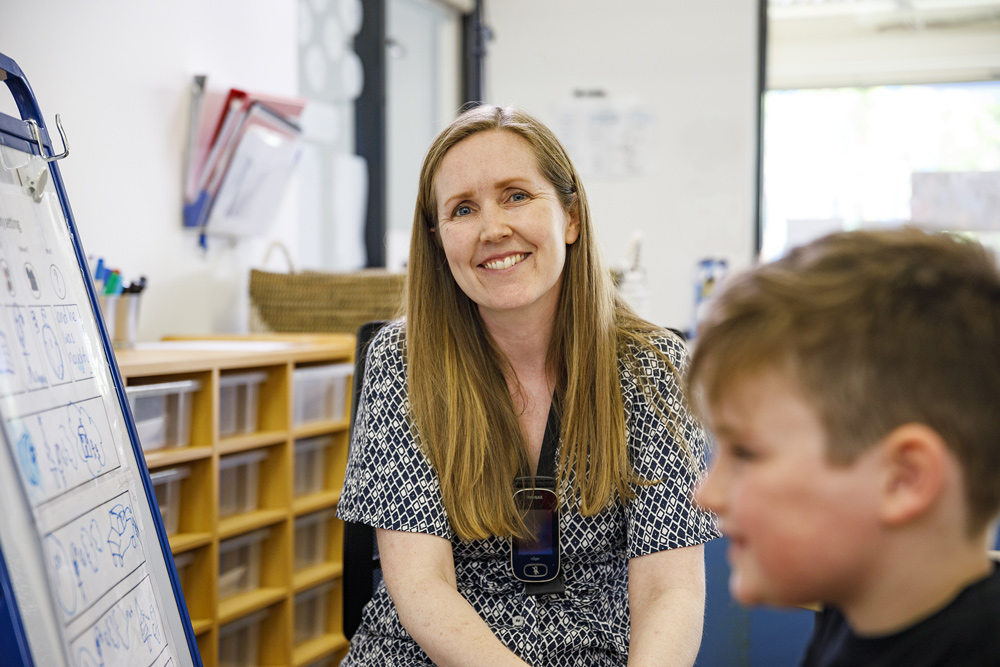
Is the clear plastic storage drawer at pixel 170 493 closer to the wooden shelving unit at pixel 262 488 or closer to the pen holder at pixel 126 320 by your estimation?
the wooden shelving unit at pixel 262 488

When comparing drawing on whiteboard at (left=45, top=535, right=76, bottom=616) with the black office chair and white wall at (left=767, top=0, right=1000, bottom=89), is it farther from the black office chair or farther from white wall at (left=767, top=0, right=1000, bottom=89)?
white wall at (left=767, top=0, right=1000, bottom=89)

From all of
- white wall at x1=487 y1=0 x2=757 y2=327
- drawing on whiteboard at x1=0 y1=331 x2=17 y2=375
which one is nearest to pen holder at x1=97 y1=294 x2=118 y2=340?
drawing on whiteboard at x1=0 y1=331 x2=17 y2=375

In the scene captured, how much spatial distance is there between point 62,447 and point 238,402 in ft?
3.09

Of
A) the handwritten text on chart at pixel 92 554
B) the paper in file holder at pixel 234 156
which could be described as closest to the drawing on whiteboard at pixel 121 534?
the handwritten text on chart at pixel 92 554

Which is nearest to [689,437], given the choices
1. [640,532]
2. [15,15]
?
[640,532]

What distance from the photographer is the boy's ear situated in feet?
1.73

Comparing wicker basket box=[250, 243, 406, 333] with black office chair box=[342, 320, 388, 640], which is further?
wicker basket box=[250, 243, 406, 333]

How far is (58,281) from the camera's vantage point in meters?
1.00

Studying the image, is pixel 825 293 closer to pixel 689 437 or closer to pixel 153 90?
pixel 689 437

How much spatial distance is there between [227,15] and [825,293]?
6.90 feet

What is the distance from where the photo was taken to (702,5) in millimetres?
3854

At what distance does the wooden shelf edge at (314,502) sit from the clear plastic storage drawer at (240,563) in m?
0.08

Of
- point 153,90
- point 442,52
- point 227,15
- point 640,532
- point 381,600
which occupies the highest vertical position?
point 442,52

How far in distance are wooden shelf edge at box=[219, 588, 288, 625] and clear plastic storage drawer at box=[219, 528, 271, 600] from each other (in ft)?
0.06
